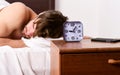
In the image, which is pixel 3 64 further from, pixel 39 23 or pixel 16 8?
pixel 16 8

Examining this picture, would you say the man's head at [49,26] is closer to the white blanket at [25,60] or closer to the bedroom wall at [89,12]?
the white blanket at [25,60]

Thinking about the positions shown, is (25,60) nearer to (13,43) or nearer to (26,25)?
(13,43)

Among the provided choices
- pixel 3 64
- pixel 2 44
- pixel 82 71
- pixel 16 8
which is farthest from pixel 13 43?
pixel 82 71

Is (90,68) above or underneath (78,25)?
underneath

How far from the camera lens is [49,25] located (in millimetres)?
1472

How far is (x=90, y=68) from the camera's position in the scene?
38.7 inches

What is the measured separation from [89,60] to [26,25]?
797 millimetres

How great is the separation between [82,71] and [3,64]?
1.28ft

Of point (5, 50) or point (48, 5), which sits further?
point (48, 5)

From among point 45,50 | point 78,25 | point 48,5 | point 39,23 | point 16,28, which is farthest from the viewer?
point 48,5

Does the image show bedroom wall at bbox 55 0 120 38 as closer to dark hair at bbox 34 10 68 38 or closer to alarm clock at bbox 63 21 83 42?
dark hair at bbox 34 10 68 38

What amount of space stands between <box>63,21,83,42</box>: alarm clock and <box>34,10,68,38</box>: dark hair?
0.34 m

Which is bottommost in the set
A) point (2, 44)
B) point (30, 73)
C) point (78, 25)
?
point (30, 73)

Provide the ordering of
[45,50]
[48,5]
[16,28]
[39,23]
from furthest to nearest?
1. [48,5]
2. [16,28]
3. [39,23]
4. [45,50]
